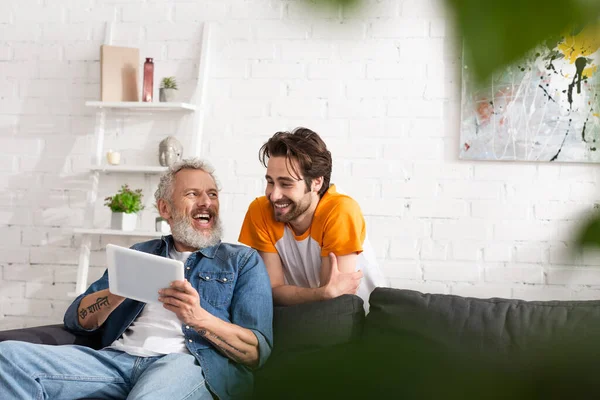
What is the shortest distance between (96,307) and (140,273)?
0.45 metres

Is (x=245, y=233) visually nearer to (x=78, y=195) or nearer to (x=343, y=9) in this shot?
(x=78, y=195)

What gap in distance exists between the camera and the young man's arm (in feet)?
8.31

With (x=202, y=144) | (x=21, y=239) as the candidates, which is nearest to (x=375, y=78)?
(x=202, y=144)

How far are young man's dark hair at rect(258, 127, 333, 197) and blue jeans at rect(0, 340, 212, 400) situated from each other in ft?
2.55

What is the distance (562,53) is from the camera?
1.09 feet

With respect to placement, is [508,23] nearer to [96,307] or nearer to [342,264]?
[342,264]

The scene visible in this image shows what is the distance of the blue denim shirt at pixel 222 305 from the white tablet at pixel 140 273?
306mm

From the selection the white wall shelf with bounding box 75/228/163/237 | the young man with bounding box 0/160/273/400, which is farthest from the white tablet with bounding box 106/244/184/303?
the white wall shelf with bounding box 75/228/163/237

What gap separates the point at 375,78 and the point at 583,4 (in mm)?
3511

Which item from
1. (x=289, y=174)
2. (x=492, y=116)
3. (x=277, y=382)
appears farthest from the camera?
(x=492, y=116)

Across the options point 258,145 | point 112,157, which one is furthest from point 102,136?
point 258,145

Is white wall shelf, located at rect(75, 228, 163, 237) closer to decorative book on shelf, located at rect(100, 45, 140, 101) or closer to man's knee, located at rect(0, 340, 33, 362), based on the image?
decorative book on shelf, located at rect(100, 45, 140, 101)

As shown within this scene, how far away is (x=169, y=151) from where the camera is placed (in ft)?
12.6

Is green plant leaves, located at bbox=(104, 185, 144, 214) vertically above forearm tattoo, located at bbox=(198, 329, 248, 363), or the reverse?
green plant leaves, located at bbox=(104, 185, 144, 214)
